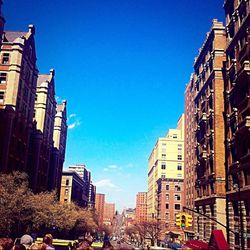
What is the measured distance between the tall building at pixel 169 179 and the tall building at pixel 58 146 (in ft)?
129

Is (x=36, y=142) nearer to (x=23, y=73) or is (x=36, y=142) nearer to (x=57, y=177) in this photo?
(x=23, y=73)

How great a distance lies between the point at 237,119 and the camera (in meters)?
43.6

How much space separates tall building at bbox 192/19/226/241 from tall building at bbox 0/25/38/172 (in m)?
30.3

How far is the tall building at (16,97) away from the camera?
55.8 metres

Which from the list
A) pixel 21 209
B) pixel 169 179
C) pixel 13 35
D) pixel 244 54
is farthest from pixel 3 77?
pixel 169 179

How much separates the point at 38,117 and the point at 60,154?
73.4 feet

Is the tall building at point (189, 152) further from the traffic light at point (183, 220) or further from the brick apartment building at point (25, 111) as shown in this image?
the traffic light at point (183, 220)

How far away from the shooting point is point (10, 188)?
46.1 metres

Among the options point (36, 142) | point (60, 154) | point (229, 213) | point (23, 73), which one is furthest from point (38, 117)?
point (229, 213)

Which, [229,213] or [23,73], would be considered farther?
[23,73]

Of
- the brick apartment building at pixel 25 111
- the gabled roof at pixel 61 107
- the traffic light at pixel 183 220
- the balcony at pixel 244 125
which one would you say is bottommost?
the traffic light at pixel 183 220

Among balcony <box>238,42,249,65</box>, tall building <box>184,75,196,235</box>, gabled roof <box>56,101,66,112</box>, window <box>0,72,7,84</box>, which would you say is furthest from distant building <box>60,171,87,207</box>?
balcony <box>238,42,249,65</box>

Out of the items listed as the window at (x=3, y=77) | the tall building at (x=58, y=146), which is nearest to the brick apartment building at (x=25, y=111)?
the window at (x=3, y=77)

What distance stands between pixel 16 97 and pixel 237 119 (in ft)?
114
